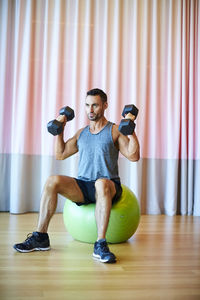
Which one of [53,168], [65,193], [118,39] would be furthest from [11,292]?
[118,39]

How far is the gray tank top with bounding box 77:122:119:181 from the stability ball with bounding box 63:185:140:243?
0.68ft

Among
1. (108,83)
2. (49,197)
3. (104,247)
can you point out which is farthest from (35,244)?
(108,83)

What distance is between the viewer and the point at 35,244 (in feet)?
8.18

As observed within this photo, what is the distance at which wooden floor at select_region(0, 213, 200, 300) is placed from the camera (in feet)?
5.80

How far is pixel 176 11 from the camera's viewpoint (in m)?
4.20

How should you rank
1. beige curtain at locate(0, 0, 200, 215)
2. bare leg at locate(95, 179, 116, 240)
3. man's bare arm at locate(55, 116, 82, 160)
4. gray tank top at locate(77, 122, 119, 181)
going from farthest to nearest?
1. beige curtain at locate(0, 0, 200, 215)
2. man's bare arm at locate(55, 116, 82, 160)
3. gray tank top at locate(77, 122, 119, 181)
4. bare leg at locate(95, 179, 116, 240)

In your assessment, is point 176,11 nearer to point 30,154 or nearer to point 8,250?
point 30,154

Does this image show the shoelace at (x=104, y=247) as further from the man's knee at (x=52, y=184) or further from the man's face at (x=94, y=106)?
the man's face at (x=94, y=106)

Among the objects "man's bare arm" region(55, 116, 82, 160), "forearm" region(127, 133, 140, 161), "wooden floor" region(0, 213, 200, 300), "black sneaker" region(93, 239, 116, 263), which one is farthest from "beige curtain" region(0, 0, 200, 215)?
"black sneaker" region(93, 239, 116, 263)

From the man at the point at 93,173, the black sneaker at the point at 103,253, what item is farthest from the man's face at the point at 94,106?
the black sneaker at the point at 103,253

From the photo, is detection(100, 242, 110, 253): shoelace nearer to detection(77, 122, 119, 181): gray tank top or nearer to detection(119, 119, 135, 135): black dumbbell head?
detection(77, 122, 119, 181): gray tank top

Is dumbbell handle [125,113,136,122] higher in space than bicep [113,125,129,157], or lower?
higher

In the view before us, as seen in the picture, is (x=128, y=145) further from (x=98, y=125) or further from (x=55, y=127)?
(x=55, y=127)

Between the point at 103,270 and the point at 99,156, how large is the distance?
0.81m
